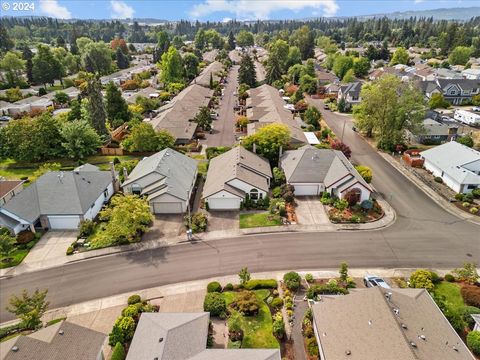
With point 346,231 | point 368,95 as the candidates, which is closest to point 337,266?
point 346,231

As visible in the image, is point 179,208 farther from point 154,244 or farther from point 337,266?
point 337,266

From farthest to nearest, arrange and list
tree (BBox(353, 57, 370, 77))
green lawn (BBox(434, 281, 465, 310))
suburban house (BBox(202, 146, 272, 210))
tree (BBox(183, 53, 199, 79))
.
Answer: tree (BBox(353, 57, 370, 77)), tree (BBox(183, 53, 199, 79)), suburban house (BBox(202, 146, 272, 210)), green lawn (BBox(434, 281, 465, 310))

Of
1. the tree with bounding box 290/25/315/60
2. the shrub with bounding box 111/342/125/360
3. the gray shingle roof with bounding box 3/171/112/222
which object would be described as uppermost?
the tree with bounding box 290/25/315/60

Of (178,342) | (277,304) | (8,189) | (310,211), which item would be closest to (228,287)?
(277,304)

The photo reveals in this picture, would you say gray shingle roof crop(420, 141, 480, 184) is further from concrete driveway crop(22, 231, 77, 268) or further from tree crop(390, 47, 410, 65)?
tree crop(390, 47, 410, 65)

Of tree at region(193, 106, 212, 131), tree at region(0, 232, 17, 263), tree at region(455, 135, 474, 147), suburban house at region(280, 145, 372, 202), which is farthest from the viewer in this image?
tree at region(193, 106, 212, 131)

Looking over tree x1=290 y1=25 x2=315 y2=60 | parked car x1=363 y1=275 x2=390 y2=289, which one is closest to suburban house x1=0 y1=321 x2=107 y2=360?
parked car x1=363 y1=275 x2=390 y2=289

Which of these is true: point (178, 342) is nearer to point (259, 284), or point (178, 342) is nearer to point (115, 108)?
point (259, 284)
